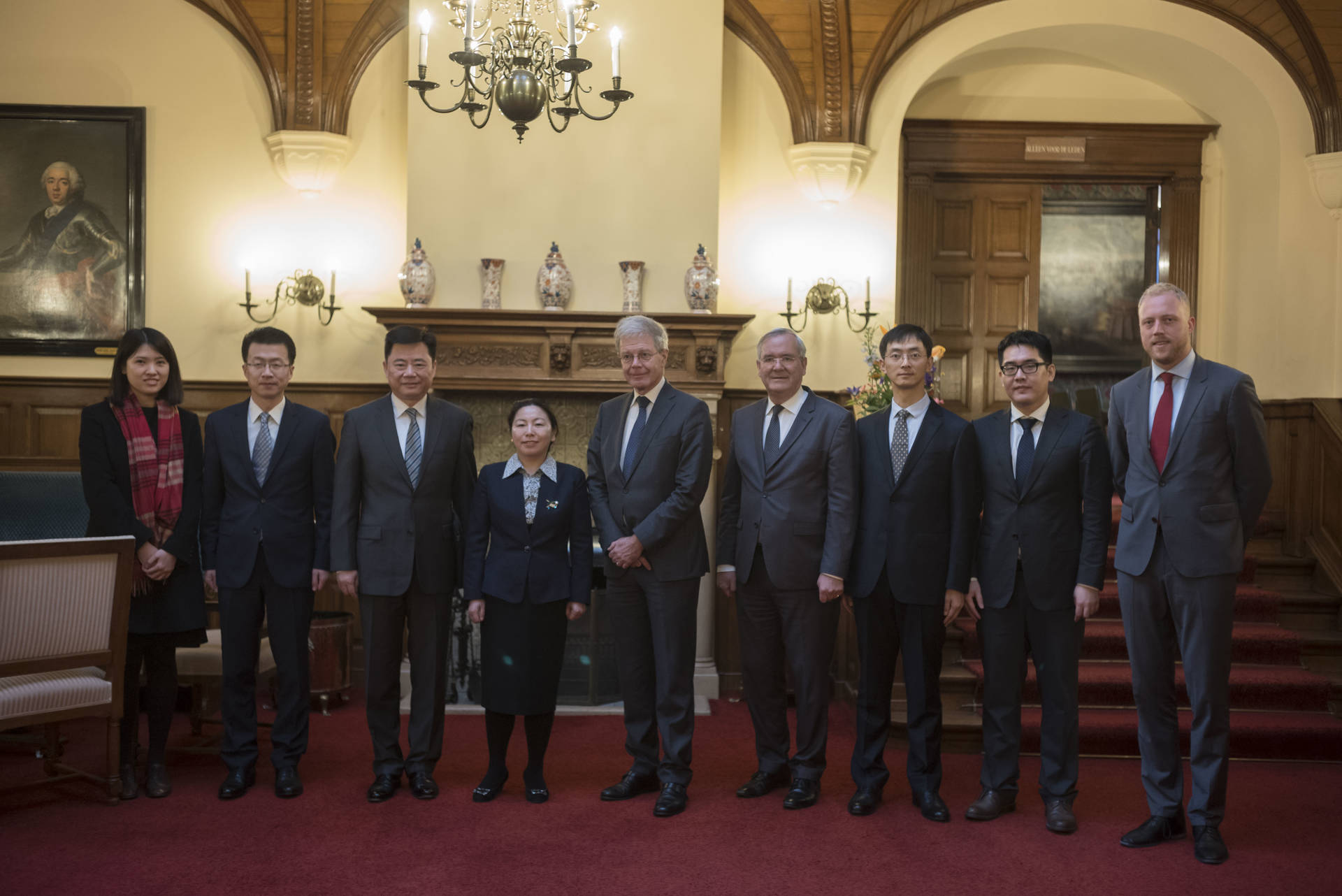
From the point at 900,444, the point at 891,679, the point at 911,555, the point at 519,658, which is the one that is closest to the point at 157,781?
the point at 519,658

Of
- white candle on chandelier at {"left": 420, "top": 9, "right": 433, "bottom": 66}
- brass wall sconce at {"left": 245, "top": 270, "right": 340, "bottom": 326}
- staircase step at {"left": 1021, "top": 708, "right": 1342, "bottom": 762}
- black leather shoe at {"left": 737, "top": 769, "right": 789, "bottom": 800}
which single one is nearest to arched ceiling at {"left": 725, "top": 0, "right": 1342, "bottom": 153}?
white candle on chandelier at {"left": 420, "top": 9, "right": 433, "bottom": 66}

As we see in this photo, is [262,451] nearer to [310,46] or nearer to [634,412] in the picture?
[634,412]

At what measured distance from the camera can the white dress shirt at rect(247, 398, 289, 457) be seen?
12.6ft

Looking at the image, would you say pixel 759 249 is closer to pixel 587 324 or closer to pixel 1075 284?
pixel 587 324

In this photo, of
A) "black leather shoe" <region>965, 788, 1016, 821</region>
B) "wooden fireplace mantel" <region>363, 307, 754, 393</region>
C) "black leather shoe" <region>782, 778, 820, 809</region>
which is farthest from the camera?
"wooden fireplace mantel" <region>363, 307, 754, 393</region>

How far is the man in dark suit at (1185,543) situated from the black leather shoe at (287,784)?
2.81m

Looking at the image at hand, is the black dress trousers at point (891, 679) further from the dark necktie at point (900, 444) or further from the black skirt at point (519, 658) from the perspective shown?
the black skirt at point (519, 658)

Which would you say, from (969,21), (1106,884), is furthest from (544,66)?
(1106,884)

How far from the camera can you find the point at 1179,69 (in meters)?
6.61

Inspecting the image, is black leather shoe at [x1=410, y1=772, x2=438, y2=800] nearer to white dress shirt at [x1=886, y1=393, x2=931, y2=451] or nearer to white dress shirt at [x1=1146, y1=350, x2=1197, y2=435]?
white dress shirt at [x1=886, y1=393, x2=931, y2=451]

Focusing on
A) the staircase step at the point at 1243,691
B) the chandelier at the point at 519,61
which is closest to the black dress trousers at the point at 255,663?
the chandelier at the point at 519,61

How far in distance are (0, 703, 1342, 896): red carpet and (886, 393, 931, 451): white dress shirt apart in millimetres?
1300

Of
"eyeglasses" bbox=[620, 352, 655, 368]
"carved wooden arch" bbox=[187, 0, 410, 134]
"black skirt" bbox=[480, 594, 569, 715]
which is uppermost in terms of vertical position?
"carved wooden arch" bbox=[187, 0, 410, 134]

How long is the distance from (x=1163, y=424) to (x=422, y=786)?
2791 mm
